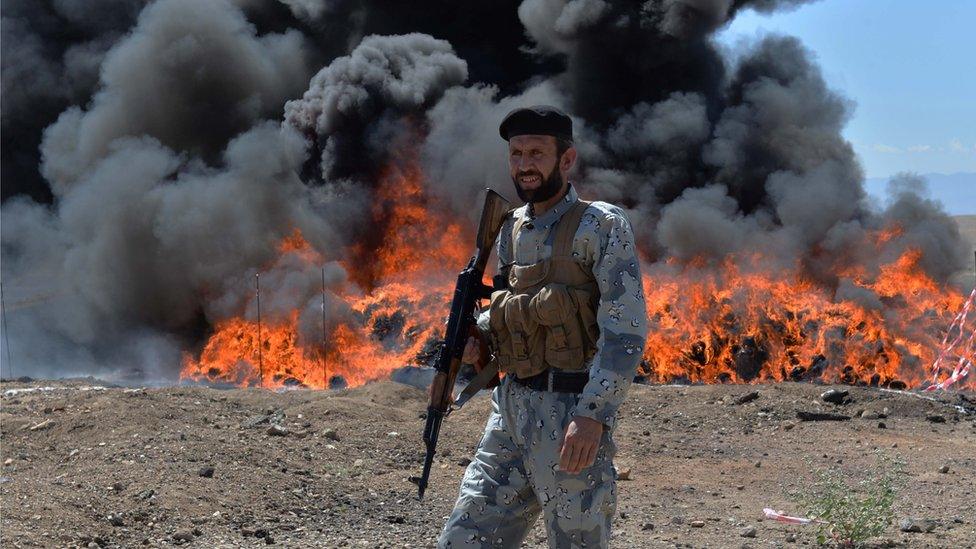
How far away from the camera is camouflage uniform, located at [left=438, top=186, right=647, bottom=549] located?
324 cm

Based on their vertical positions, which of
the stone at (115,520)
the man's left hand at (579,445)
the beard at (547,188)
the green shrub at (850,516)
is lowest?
the green shrub at (850,516)

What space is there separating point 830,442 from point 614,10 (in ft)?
43.2

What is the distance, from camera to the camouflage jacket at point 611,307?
321cm

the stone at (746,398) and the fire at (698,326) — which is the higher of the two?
the fire at (698,326)

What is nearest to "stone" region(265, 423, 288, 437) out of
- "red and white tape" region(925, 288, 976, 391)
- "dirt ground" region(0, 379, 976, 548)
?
"dirt ground" region(0, 379, 976, 548)

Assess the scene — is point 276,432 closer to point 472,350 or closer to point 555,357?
point 472,350

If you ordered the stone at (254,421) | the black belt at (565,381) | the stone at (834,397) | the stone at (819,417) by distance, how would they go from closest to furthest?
1. the black belt at (565,381)
2. the stone at (254,421)
3. the stone at (819,417)
4. the stone at (834,397)

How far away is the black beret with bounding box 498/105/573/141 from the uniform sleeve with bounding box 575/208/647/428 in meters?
0.40

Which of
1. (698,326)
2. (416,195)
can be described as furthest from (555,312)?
(416,195)

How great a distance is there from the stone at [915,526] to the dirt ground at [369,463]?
56mm

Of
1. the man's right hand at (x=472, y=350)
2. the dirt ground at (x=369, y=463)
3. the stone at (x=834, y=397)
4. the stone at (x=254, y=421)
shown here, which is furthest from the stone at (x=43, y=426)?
Result: the stone at (x=834, y=397)

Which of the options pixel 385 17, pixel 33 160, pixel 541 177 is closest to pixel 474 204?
pixel 385 17

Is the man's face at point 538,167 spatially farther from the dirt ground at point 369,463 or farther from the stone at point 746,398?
the stone at point 746,398

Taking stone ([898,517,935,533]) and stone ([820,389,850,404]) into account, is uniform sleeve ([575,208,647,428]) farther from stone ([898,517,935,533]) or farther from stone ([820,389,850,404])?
stone ([820,389,850,404])
